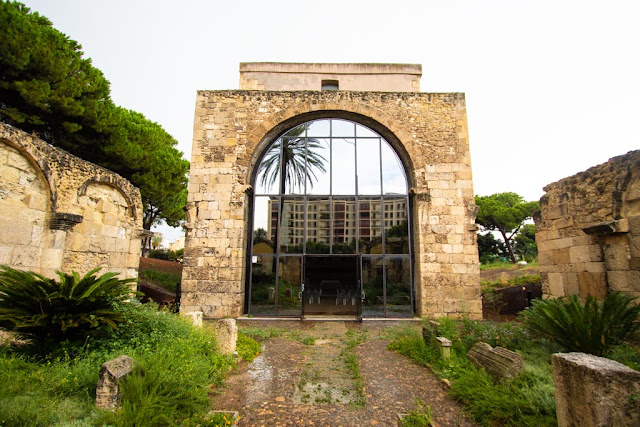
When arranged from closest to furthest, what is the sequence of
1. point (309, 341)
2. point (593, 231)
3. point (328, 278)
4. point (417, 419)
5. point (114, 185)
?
point (417, 419) < point (593, 231) < point (309, 341) < point (114, 185) < point (328, 278)

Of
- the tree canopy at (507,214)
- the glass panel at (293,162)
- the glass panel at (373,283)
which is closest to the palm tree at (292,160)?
the glass panel at (293,162)

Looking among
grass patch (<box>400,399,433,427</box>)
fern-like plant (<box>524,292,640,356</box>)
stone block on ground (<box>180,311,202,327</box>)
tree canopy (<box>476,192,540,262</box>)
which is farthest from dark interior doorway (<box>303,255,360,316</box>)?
tree canopy (<box>476,192,540,262</box>)

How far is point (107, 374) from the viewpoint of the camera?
3238mm

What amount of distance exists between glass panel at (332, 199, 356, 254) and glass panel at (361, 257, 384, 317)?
692 mm

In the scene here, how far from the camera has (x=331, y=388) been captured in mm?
4621

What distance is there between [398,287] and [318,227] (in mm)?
3342

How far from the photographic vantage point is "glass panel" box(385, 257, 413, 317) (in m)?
10.7

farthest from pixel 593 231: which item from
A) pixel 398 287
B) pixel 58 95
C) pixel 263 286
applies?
pixel 58 95

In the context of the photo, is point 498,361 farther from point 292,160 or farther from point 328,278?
point 328,278

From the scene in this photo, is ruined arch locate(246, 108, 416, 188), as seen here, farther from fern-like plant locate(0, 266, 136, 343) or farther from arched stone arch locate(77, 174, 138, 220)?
fern-like plant locate(0, 266, 136, 343)

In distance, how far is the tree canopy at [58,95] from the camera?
34.1 ft

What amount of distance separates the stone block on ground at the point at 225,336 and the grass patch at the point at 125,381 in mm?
695

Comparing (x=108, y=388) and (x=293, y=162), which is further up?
(x=293, y=162)

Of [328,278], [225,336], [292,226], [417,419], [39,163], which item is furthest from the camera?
[328,278]
